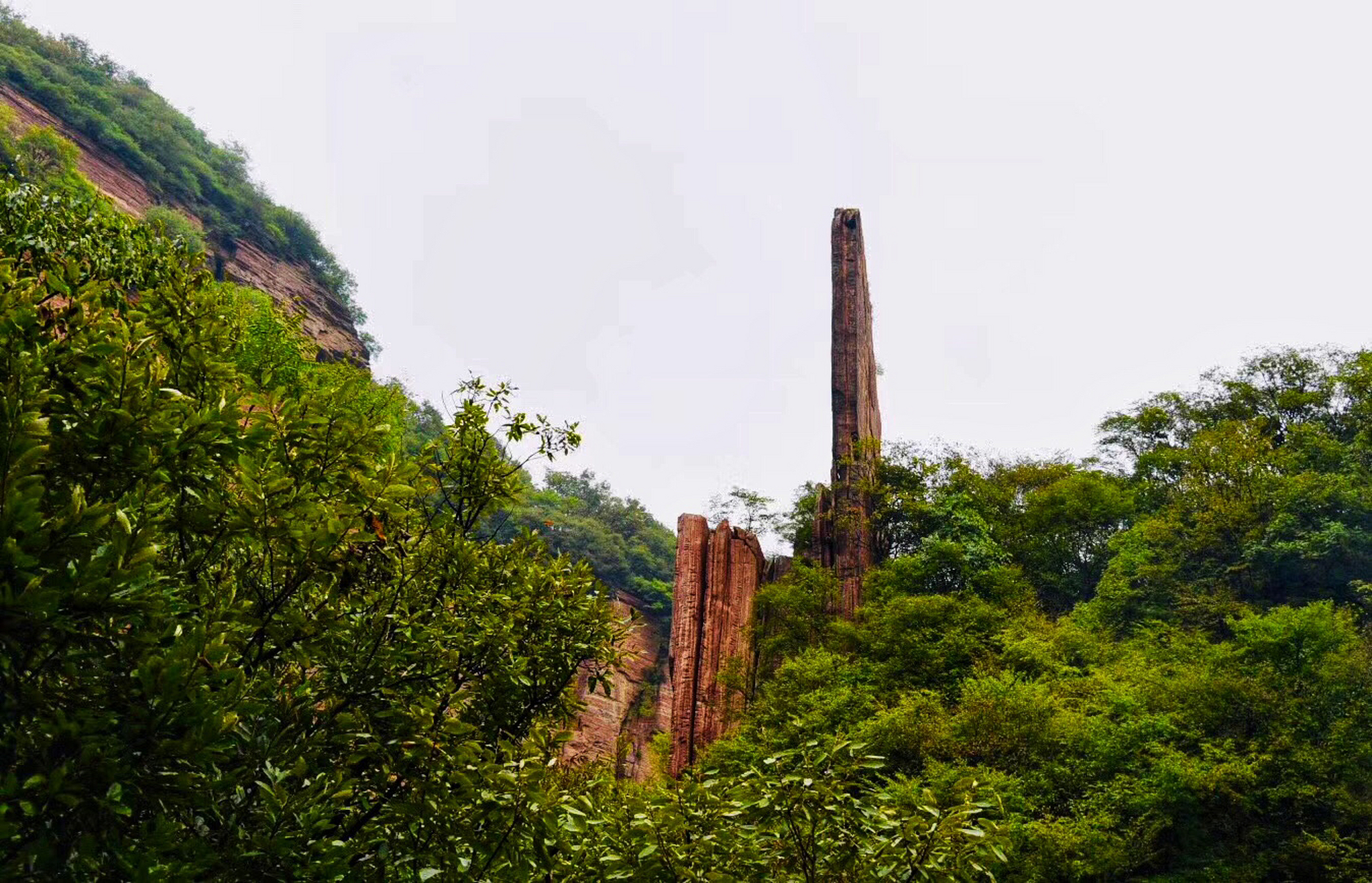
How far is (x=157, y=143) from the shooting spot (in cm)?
4741

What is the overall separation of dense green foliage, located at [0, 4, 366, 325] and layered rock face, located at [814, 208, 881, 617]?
3259cm

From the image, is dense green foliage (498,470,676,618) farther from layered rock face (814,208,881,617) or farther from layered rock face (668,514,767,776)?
layered rock face (668,514,767,776)

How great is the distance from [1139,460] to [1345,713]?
15.8 meters

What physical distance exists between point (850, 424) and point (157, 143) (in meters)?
43.6

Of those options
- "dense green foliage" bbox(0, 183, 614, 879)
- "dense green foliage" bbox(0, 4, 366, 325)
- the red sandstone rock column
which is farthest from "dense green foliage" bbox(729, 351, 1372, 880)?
"dense green foliage" bbox(0, 4, 366, 325)

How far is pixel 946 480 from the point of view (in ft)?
87.1

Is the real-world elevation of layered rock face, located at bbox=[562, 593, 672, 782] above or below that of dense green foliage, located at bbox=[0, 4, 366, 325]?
below

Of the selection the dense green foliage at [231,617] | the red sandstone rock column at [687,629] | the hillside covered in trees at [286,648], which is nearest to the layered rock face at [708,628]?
the red sandstone rock column at [687,629]

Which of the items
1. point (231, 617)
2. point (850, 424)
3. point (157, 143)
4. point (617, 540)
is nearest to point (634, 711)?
point (617, 540)

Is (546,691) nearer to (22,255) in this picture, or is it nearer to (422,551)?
(422,551)

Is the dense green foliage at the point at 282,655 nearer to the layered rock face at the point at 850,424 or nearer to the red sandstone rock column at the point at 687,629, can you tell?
the red sandstone rock column at the point at 687,629

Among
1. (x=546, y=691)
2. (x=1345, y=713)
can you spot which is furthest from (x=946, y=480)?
(x=546, y=691)

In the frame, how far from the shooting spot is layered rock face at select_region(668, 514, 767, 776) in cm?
2102

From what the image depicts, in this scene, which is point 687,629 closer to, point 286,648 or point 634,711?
point 286,648
